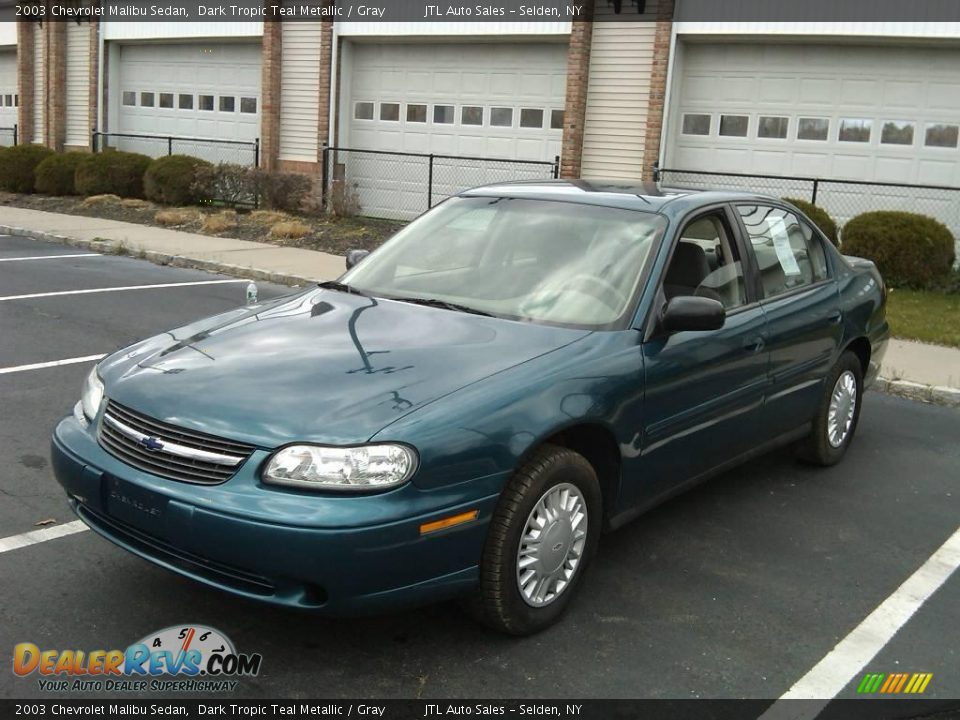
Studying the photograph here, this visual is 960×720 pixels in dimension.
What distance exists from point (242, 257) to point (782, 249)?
945 centimetres

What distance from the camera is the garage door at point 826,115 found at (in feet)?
48.2

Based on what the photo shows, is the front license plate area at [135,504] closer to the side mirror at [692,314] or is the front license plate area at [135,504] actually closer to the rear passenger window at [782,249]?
the side mirror at [692,314]

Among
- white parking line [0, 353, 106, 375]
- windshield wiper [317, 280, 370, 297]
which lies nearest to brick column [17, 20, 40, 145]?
white parking line [0, 353, 106, 375]

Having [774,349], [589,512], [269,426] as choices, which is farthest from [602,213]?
[269,426]

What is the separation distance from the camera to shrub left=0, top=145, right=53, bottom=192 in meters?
21.6

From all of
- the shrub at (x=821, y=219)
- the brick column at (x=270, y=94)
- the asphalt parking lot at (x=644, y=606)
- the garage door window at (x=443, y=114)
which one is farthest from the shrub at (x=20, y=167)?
the asphalt parking lot at (x=644, y=606)

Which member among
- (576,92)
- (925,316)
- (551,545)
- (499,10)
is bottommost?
(925,316)

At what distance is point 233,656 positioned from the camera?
11.7ft

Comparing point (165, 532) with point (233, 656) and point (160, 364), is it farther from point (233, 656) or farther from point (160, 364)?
point (160, 364)

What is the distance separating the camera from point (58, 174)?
2123 centimetres

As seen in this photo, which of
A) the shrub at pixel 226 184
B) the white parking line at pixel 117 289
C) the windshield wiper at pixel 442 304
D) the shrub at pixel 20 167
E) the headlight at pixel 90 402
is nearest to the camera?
the headlight at pixel 90 402

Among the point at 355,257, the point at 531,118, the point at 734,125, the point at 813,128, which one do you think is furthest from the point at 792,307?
the point at 531,118

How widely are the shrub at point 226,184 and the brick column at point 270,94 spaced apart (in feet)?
3.65

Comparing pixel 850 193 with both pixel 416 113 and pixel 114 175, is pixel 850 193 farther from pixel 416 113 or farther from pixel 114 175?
pixel 114 175
